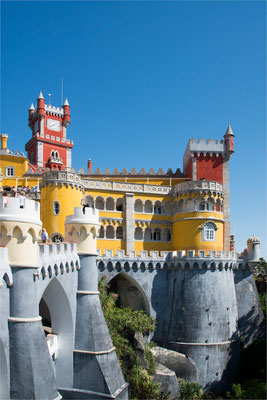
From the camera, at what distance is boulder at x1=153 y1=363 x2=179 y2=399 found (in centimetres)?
3450

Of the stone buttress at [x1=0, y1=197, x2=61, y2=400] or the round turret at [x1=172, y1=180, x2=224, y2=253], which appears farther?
the round turret at [x1=172, y1=180, x2=224, y2=253]

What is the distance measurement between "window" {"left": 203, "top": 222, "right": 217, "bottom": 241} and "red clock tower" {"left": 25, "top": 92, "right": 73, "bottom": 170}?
2472 cm

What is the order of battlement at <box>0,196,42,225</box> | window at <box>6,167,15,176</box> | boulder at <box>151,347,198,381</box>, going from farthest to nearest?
window at <box>6,167,15,176</box>, boulder at <box>151,347,198,381</box>, battlement at <box>0,196,42,225</box>

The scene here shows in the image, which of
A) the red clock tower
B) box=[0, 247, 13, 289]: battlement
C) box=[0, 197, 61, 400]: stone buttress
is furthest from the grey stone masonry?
box=[0, 247, 13, 289]: battlement

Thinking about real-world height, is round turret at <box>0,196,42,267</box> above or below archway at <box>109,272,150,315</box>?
above

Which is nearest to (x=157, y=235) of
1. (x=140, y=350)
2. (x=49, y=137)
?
(x=140, y=350)

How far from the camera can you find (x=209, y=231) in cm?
4612

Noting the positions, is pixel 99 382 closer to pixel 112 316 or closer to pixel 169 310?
pixel 112 316

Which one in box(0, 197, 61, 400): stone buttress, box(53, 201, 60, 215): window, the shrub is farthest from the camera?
box(53, 201, 60, 215): window

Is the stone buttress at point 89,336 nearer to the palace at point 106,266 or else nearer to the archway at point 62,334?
the palace at point 106,266

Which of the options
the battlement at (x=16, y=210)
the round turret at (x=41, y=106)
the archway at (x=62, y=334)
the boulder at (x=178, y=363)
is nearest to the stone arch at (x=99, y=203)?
the boulder at (x=178, y=363)

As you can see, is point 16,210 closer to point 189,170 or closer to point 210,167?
point 210,167

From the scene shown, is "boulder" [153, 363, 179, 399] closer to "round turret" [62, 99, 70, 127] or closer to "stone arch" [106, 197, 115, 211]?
"stone arch" [106, 197, 115, 211]

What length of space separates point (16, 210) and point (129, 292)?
26.6 metres
